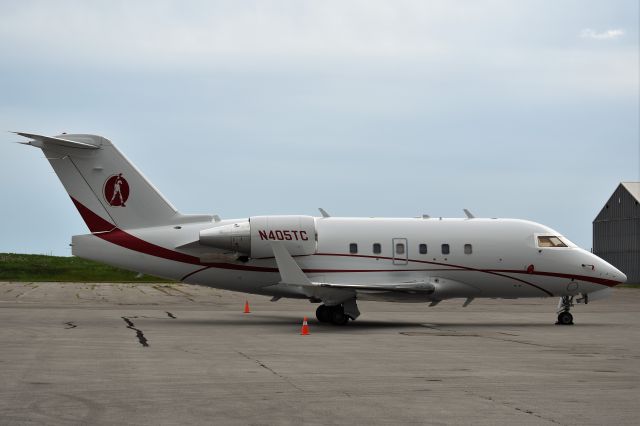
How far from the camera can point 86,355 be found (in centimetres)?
1733

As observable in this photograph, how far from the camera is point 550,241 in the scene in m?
29.2

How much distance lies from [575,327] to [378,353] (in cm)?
1148

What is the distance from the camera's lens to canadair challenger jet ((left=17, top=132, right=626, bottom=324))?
2728cm

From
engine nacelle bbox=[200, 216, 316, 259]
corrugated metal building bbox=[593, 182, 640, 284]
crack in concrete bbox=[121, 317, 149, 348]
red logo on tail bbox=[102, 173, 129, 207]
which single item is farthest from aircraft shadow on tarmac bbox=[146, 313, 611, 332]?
corrugated metal building bbox=[593, 182, 640, 284]

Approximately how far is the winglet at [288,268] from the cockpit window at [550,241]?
8223 millimetres

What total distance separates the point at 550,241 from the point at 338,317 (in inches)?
297

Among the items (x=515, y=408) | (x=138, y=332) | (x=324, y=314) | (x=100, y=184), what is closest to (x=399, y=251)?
(x=324, y=314)

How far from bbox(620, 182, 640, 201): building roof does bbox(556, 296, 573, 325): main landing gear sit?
150 ft

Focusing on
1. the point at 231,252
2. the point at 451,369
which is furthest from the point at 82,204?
the point at 451,369

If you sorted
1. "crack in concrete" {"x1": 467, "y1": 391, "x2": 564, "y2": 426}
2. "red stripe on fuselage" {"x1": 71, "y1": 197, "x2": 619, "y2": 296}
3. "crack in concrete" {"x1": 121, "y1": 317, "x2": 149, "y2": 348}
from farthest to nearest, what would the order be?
"red stripe on fuselage" {"x1": 71, "y1": 197, "x2": 619, "y2": 296} < "crack in concrete" {"x1": 121, "y1": 317, "x2": 149, "y2": 348} < "crack in concrete" {"x1": 467, "y1": 391, "x2": 564, "y2": 426}

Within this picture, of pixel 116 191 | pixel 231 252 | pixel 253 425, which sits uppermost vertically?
pixel 116 191

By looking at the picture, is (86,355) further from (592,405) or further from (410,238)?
(410,238)

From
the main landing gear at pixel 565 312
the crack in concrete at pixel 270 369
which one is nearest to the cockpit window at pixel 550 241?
the main landing gear at pixel 565 312

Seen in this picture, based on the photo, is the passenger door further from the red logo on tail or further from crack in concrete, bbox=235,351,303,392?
crack in concrete, bbox=235,351,303,392
